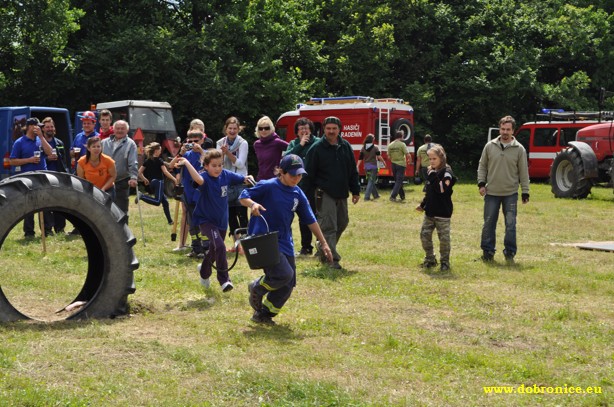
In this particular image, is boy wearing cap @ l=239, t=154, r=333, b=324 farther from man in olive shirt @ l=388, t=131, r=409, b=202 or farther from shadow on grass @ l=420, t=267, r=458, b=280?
man in olive shirt @ l=388, t=131, r=409, b=202

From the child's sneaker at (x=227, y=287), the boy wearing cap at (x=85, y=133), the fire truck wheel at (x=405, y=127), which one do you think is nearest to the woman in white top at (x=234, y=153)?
the boy wearing cap at (x=85, y=133)

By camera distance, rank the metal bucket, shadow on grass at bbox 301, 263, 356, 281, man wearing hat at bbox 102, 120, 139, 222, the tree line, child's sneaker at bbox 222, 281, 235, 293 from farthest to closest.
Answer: the tree line, man wearing hat at bbox 102, 120, 139, 222, shadow on grass at bbox 301, 263, 356, 281, child's sneaker at bbox 222, 281, 235, 293, the metal bucket

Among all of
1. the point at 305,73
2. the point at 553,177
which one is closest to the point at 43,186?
the point at 553,177

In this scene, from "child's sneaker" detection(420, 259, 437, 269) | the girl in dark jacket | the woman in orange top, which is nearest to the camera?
the girl in dark jacket

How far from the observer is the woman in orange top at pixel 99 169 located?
1180 cm

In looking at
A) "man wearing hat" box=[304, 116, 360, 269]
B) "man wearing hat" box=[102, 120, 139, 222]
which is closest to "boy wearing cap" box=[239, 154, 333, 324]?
"man wearing hat" box=[304, 116, 360, 269]

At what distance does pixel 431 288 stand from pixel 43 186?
4258 millimetres

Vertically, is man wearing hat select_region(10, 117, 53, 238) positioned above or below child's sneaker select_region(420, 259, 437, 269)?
above

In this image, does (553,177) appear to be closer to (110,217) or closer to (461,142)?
(461,142)

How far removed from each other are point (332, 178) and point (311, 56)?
22.0 meters

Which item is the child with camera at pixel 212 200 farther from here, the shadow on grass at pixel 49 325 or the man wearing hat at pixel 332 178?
the man wearing hat at pixel 332 178

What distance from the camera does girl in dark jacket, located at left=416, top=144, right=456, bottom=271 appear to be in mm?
10914

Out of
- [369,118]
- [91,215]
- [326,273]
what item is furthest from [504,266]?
[369,118]

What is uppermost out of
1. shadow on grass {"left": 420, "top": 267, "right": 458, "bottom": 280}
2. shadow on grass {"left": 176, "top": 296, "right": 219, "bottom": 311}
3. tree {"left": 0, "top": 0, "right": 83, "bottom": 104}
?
tree {"left": 0, "top": 0, "right": 83, "bottom": 104}
